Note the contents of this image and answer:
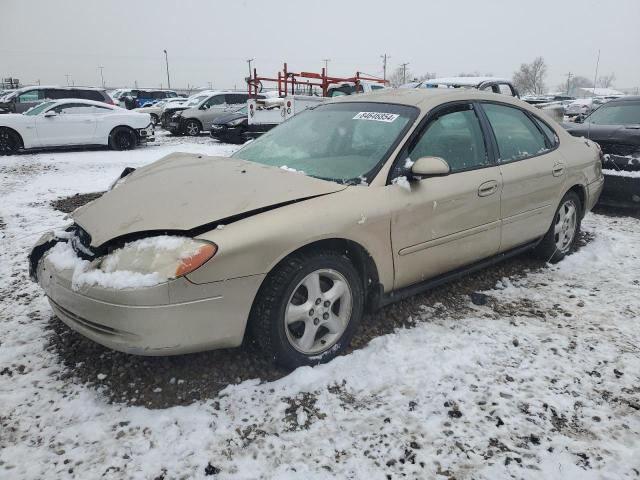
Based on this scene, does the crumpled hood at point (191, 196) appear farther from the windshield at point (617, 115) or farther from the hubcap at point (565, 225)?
the windshield at point (617, 115)

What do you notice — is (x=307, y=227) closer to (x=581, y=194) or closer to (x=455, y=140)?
(x=455, y=140)

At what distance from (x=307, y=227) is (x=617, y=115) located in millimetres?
6723

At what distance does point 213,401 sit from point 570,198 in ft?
11.8

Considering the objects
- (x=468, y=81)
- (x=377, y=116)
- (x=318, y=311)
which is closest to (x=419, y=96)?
(x=377, y=116)

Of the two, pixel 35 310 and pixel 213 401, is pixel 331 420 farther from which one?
pixel 35 310

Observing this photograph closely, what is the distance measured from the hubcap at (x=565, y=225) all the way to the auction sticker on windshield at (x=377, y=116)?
198 centimetres

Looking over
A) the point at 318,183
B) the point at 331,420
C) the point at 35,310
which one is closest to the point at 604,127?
the point at 318,183

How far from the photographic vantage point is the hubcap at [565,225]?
428 centimetres

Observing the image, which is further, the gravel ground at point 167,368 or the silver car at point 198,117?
the silver car at point 198,117

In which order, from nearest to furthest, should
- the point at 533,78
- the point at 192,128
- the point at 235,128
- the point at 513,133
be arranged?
the point at 513,133, the point at 235,128, the point at 192,128, the point at 533,78

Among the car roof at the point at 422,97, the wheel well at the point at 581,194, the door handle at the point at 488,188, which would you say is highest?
the car roof at the point at 422,97

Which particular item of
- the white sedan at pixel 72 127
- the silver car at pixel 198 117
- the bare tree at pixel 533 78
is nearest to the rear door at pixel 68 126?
the white sedan at pixel 72 127

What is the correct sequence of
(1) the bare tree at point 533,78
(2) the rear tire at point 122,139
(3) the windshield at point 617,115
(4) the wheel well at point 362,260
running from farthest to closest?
1. (1) the bare tree at point 533,78
2. (2) the rear tire at point 122,139
3. (3) the windshield at point 617,115
4. (4) the wheel well at point 362,260

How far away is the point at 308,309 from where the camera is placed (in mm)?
2609
